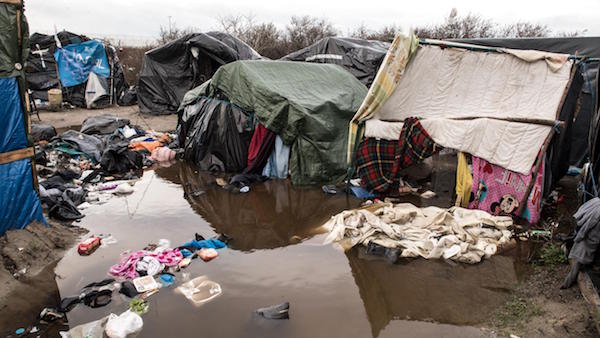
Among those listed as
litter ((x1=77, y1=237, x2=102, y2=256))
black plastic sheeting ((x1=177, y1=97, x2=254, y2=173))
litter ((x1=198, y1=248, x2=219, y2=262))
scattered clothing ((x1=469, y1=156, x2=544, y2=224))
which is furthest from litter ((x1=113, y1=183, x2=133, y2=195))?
scattered clothing ((x1=469, y1=156, x2=544, y2=224))

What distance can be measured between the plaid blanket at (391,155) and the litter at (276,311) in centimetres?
372

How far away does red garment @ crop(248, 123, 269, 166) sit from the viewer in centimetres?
772

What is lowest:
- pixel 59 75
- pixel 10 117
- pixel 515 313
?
pixel 59 75

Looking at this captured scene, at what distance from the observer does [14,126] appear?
14.8ft

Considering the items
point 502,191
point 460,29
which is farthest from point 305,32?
point 502,191

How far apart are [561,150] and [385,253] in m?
3.47

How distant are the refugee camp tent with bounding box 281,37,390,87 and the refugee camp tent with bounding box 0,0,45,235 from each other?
9797 mm

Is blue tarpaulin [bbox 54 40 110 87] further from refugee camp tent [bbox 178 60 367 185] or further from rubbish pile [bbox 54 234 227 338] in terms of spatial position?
rubbish pile [bbox 54 234 227 338]

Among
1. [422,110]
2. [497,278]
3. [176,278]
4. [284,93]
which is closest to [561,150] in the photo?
[422,110]

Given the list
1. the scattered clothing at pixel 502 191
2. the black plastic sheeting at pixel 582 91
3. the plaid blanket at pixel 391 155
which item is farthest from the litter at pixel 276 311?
the black plastic sheeting at pixel 582 91

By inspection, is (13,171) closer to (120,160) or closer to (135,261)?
(135,261)

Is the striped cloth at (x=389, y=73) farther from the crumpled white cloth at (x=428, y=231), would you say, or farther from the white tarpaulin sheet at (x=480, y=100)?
the crumpled white cloth at (x=428, y=231)

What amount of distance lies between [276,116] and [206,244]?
3224mm

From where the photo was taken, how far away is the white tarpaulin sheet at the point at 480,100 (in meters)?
5.73
